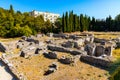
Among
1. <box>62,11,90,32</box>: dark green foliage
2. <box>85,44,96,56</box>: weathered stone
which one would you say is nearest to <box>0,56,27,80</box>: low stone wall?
<box>85,44,96,56</box>: weathered stone

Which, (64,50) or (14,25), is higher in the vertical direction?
(14,25)

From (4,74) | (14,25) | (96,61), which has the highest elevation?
(14,25)

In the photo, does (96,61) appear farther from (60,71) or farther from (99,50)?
(99,50)

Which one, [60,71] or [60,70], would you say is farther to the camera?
[60,70]

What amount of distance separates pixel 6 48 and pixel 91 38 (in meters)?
17.5

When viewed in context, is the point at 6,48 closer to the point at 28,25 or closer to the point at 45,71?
the point at 45,71

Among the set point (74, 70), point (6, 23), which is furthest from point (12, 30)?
point (74, 70)

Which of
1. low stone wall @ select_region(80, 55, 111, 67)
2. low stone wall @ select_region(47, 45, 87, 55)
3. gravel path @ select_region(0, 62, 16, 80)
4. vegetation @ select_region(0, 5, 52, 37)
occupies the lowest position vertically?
gravel path @ select_region(0, 62, 16, 80)

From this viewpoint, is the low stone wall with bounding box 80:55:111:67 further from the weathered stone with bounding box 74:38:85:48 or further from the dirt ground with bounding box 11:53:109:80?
the weathered stone with bounding box 74:38:85:48

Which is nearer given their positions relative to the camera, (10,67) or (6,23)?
(10,67)

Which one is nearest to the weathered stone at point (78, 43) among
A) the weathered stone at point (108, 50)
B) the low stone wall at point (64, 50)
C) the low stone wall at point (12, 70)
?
the weathered stone at point (108, 50)

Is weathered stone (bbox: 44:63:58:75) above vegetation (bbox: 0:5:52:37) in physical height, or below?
below

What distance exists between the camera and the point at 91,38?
41.2 m

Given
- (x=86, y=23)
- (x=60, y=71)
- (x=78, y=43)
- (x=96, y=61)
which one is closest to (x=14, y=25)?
(x=86, y=23)
